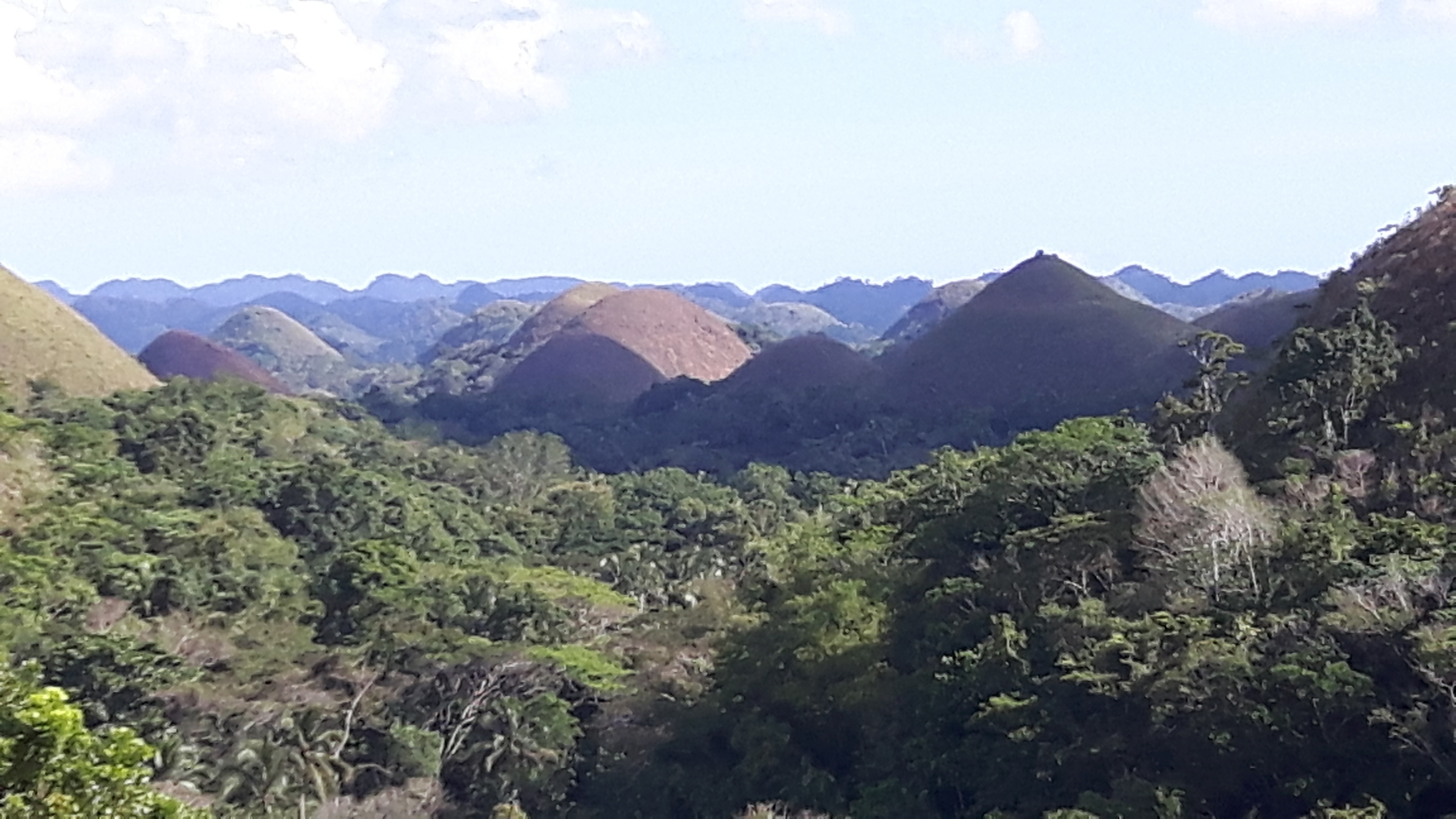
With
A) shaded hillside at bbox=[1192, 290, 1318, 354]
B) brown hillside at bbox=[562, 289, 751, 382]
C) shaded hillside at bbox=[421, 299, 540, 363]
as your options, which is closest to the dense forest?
shaded hillside at bbox=[1192, 290, 1318, 354]

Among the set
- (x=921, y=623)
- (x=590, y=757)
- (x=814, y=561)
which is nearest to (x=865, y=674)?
(x=921, y=623)

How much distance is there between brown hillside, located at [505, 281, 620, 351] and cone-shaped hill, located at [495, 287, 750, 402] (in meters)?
3.80

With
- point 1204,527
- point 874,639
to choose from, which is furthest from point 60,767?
point 874,639

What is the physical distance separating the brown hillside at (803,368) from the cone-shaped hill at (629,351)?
21.8ft

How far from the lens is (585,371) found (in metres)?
99.7

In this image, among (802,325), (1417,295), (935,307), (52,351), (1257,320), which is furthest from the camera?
(802,325)

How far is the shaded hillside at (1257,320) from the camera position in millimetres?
69125

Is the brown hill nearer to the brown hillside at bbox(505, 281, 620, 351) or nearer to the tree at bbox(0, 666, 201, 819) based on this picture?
the brown hillside at bbox(505, 281, 620, 351)

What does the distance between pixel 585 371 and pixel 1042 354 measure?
1405 inches

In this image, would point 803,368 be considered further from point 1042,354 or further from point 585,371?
point 585,371

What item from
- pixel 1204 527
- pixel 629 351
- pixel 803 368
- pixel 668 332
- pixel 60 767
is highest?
pixel 60 767

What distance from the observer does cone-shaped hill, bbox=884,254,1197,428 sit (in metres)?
65.5

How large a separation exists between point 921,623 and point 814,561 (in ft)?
9.48

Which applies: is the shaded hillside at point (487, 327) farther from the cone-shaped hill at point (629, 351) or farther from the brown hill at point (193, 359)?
the cone-shaped hill at point (629, 351)
